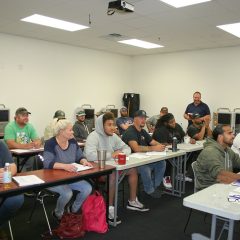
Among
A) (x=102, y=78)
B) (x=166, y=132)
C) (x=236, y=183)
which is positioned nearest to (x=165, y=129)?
(x=166, y=132)

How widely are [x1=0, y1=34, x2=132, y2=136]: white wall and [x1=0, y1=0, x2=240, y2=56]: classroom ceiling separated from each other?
0.34 meters

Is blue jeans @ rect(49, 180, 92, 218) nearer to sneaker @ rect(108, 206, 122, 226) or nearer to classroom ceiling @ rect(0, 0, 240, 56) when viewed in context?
sneaker @ rect(108, 206, 122, 226)

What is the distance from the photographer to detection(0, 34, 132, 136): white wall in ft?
21.6

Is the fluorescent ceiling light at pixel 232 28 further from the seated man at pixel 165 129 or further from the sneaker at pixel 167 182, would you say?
the sneaker at pixel 167 182

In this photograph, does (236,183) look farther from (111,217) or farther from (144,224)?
(111,217)

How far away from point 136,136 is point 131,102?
489cm

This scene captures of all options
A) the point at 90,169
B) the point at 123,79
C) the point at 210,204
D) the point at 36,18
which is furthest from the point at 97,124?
the point at 123,79

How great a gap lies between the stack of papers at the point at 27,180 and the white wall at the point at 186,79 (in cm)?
616

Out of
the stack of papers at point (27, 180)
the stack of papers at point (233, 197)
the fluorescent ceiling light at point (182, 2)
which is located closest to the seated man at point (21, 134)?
the stack of papers at point (27, 180)

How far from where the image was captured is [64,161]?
10.9 feet

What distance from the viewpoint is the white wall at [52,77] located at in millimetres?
6586

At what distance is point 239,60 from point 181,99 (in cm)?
190

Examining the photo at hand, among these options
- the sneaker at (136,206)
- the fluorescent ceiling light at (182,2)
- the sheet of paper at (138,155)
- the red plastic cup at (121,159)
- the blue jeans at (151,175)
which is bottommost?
the sneaker at (136,206)

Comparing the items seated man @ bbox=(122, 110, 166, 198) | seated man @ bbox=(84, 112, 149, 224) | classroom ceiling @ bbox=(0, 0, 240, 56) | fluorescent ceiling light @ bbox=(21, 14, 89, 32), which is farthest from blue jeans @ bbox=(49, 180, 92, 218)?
fluorescent ceiling light @ bbox=(21, 14, 89, 32)
